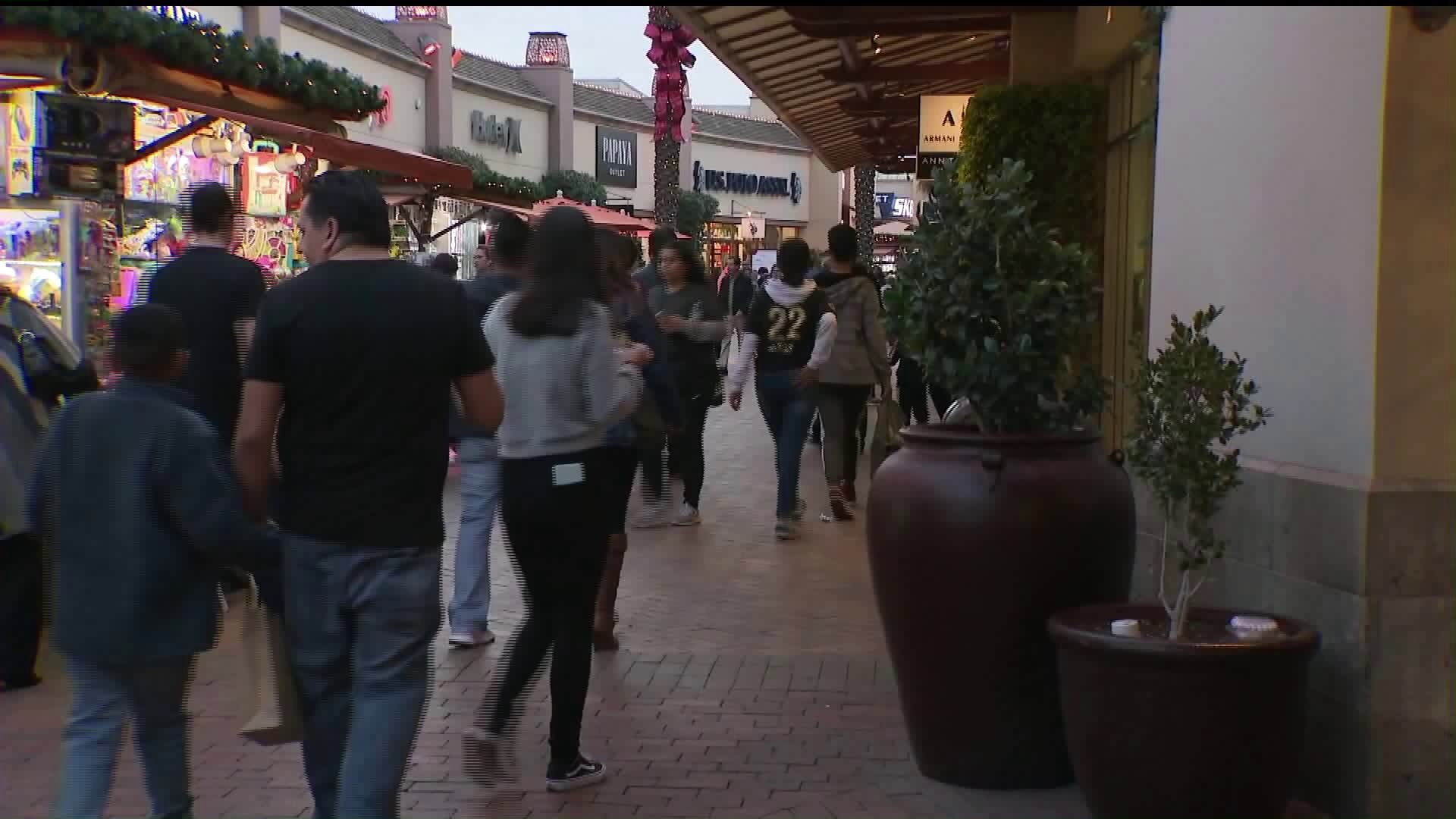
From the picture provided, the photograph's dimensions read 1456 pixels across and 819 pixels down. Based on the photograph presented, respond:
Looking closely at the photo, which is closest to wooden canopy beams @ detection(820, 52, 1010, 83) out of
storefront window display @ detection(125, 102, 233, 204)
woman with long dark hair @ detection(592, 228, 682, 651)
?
storefront window display @ detection(125, 102, 233, 204)

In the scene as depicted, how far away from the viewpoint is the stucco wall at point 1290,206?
441 cm

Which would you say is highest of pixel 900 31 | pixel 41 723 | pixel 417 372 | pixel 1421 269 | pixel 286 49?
pixel 286 49

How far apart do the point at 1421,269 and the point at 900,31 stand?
18.8 feet

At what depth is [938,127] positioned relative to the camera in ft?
42.2

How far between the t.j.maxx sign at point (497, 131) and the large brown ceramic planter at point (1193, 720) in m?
30.5

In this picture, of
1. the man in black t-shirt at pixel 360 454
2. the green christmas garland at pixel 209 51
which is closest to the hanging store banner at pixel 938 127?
the green christmas garland at pixel 209 51

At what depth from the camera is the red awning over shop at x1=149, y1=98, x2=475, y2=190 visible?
32.9 ft

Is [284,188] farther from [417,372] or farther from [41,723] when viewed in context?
[417,372]

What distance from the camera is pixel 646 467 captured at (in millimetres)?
9484

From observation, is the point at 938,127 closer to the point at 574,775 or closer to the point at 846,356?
the point at 846,356

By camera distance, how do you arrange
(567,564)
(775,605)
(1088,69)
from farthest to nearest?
(1088,69) < (775,605) < (567,564)

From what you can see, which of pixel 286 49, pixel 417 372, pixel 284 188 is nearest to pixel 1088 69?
pixel 417 372

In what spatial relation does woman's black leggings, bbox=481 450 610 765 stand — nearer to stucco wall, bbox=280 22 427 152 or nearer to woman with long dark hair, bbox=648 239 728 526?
woman with long dark hair, bbox=648 239 728 526

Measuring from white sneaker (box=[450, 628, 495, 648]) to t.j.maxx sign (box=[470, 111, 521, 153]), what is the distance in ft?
90.8
